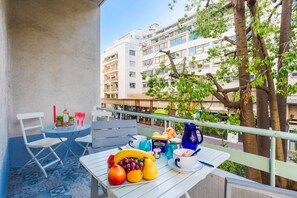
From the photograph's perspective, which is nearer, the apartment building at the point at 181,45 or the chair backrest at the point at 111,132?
the chair backrest at the point at 111,132

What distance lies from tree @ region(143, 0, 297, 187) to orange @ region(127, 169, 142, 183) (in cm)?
242

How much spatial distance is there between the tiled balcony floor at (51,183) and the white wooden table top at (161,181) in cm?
105

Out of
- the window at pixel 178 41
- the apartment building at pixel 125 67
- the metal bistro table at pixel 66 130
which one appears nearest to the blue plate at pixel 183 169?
the metal bistro table at pixel 66 130

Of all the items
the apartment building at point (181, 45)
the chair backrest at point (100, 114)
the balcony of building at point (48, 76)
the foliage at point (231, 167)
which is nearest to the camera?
the balcony of building at point (48, 76)

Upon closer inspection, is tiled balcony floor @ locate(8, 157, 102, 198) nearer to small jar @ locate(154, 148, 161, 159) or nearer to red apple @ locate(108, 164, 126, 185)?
small jar @ locate(154, 148, 161, 159)

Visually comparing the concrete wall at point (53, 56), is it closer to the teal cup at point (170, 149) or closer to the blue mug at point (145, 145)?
the blue mug at point (145, 145)

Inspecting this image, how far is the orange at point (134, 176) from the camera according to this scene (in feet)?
2.84

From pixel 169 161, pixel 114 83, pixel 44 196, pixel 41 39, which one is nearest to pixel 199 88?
pixel 169 161

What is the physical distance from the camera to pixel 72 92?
342 centimetres

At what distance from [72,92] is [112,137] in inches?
82.0

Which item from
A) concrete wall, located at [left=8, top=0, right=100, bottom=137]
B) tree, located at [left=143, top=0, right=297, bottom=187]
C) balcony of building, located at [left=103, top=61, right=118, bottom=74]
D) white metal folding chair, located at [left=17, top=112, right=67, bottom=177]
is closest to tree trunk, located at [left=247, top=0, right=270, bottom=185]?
tree, located at [left=143, top=0, right=297, bottom=187]

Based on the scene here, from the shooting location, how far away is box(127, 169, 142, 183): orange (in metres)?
0.87

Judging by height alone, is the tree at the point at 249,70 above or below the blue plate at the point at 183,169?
above

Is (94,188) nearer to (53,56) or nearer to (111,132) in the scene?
(111,132)
